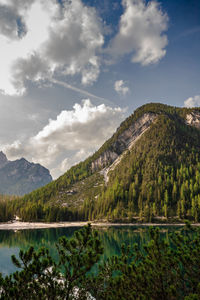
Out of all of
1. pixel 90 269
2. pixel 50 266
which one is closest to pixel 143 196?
pixel 90 269

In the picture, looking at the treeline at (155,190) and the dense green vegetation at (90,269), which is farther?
the treeline at (155,190)

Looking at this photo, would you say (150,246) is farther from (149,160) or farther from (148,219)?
(149,160)

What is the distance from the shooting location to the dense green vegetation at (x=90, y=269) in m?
8.92

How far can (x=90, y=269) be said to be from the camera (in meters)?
9.00

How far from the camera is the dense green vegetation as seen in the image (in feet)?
29.3

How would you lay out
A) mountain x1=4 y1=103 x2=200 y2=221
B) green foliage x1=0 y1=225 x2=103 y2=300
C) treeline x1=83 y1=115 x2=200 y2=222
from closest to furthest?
green foliage x1=0 y1=225 x2=103 y2=300 → treeline x1=83 y1=115 x2=200 y2=222 → mountain x1=4 y1=103 x2=200 y2=221

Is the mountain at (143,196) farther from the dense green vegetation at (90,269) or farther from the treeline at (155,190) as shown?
the dense green vegetation at (90,269)

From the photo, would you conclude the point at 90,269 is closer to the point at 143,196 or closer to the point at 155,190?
the point at 143,196

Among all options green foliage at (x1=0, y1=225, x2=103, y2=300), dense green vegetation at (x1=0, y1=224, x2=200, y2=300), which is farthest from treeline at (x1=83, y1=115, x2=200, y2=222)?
green foliage at (x1=0, y1=225, x2=103, y2=300)

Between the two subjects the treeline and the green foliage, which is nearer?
the green foliage

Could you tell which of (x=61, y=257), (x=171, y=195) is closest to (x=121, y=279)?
(x=61, y=257)

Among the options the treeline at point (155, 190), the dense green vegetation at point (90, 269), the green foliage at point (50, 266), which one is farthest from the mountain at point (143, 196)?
the green foliage at point (50, 266)

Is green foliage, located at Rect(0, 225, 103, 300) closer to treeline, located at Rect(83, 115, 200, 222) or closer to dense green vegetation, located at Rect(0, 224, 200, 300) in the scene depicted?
dense green vegetation, located at Rect(0, 224, 200, 300)

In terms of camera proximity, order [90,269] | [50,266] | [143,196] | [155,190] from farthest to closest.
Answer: [155,190] → [143,196] → [50,266] → [90,269]
